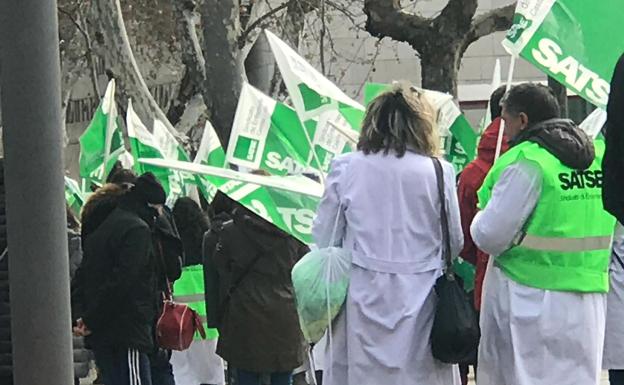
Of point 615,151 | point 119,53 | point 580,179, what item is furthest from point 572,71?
point 119,53

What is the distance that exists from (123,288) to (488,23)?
21.8 ft

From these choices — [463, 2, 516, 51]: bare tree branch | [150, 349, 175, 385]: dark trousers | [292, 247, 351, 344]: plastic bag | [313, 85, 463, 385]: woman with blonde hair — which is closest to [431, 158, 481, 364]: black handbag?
[313, 85, 463, 385]: woman with blonde hair

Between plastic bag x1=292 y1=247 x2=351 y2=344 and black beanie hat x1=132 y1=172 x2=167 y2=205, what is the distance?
226 cm

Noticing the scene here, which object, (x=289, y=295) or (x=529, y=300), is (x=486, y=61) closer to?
(x=289, y=295)

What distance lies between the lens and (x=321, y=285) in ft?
18.7

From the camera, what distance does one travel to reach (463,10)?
12.7 meters

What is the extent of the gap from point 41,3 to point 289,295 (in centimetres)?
227

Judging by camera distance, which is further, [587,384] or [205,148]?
[205,148]

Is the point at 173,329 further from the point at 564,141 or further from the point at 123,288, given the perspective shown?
the point at 564,141

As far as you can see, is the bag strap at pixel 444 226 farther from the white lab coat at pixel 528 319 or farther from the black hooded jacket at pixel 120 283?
the black hooded jacket at pixel 120 283

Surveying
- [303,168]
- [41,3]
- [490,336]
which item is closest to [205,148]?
[303,168]

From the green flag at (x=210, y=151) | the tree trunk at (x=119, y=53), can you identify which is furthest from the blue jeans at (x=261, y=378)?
the tree trunk at (x=119, y=53)

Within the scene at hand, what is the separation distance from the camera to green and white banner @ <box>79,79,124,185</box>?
12320 mm

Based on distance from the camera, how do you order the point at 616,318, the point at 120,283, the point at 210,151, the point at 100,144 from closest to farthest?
the point at 616,318 → the point at 120,283 → the point at 210,151 → the point at 100,144
